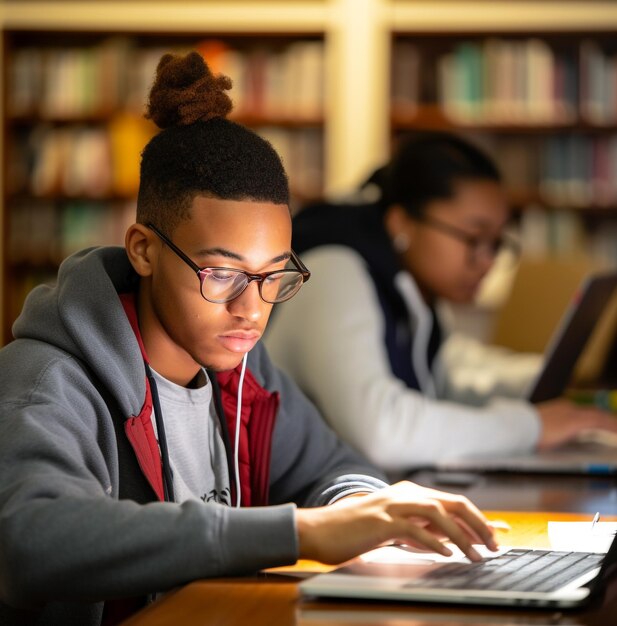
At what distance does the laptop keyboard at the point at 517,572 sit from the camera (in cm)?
95

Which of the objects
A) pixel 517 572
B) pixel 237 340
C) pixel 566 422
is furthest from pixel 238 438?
pixel 566 422

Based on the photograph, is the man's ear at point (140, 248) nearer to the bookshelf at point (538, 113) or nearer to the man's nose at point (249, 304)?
the man's nose at point (249, 304)

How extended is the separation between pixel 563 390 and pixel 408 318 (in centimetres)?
42

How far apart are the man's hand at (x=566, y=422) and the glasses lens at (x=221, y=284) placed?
1.04 metres

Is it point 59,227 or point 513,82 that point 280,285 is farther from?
point 59,227

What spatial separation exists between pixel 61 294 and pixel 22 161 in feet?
12.8

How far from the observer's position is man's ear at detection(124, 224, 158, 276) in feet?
4.15

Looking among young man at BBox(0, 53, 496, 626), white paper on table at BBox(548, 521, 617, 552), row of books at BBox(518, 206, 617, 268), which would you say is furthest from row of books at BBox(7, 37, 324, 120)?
white paper on table at BBox(548, 521, 617, 552)

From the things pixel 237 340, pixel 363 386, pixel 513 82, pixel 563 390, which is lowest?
pixel 563 390

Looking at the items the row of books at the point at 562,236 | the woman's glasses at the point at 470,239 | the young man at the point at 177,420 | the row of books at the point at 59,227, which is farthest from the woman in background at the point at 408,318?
the row of books at the point at 59,227

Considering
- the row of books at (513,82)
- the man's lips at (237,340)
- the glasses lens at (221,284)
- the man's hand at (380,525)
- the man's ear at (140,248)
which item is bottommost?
the man's hand at (380,525)

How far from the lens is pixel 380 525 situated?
1.00m

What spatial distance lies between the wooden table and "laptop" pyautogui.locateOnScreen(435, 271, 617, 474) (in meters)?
0.94

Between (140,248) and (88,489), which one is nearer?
(88,489)
